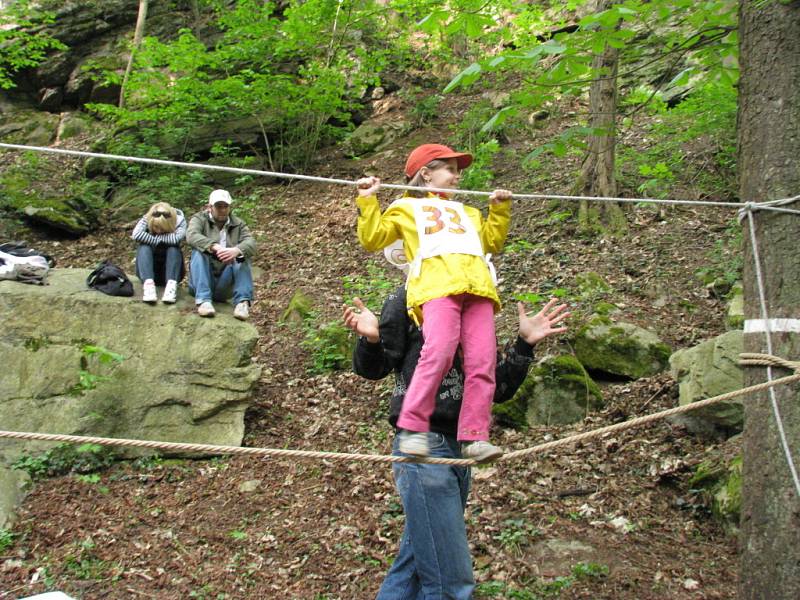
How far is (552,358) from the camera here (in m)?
5.54

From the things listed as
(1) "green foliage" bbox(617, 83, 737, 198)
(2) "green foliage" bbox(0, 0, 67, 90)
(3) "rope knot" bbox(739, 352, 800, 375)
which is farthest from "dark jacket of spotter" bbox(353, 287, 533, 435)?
(2) "green foliage" bbox(0, 0, 67, 90)

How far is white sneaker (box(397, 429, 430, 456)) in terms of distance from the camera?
2.40m

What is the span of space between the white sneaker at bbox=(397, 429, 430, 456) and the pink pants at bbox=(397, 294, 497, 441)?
3cm

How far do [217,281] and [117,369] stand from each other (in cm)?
142

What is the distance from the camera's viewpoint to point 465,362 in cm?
266

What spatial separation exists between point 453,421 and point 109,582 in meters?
2.69

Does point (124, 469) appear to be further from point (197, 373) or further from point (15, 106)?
point (15, 106)

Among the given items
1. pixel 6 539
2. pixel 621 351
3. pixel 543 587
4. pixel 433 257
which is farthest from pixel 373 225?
pixel 621 351

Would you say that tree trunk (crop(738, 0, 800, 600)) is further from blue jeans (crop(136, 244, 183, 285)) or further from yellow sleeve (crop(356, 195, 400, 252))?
blue jeans (crop(136, 244, 183, 285))

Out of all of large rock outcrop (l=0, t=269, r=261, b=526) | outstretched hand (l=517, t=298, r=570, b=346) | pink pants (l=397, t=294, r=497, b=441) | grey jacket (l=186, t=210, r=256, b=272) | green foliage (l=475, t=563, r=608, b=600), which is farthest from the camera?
grey jacket (l=186, t=210, r=256, b=272)

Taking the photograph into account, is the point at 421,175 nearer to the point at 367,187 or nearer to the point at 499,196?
the point at 367,187

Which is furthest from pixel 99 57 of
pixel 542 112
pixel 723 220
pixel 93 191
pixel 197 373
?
pixel 723 220

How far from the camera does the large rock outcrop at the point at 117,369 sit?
5.27 meters

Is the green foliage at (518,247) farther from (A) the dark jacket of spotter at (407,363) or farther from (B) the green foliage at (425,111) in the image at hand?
(B) the green foliage at (425,111)
